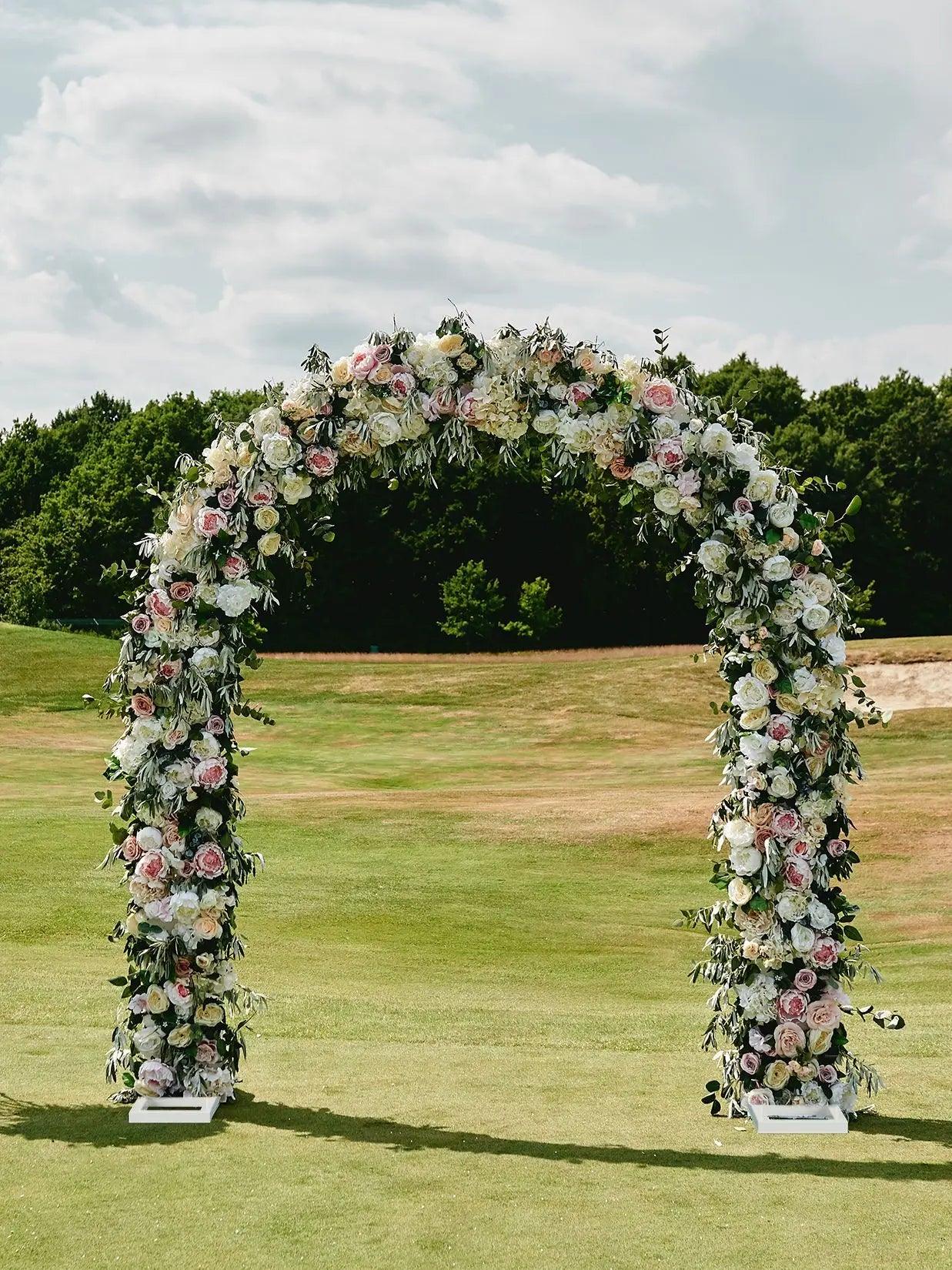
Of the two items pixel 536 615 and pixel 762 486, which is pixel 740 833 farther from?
pixel 536 615

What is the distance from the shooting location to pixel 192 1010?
8227 millimetres

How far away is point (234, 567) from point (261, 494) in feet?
1.53

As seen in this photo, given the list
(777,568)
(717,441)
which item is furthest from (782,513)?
(717,441)

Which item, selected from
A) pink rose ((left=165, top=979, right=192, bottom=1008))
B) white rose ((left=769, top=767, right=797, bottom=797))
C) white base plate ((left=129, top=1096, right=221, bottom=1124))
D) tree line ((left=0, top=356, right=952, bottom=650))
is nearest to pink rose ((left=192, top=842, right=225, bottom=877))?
pink rose ((left=165, top=979, right=192, bottom=1008))

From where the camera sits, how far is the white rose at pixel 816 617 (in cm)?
785

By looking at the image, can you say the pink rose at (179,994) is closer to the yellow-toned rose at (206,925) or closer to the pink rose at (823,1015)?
the yellow-toned rose at (206,925)

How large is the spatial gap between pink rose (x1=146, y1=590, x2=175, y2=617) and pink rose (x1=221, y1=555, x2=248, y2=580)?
38cm

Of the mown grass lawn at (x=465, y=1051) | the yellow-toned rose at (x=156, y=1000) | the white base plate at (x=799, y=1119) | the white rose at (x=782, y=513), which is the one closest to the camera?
the mown grass lawn at (x=465, y=1051)

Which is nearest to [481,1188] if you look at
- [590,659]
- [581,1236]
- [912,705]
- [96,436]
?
[581,1236]

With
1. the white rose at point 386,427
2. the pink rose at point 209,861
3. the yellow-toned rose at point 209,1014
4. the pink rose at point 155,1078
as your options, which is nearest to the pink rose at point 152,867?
the pink rose at point 209,861

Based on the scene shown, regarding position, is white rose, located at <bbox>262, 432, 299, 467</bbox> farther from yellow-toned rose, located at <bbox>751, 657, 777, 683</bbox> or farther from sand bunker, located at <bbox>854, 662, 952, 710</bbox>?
sand bunker, located at <bbox>854, 662, 952, 710</bbox>

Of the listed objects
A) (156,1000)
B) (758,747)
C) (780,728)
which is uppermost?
(780,728)

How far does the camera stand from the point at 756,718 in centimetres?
800

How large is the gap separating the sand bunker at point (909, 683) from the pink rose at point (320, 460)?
27935 millimetres
